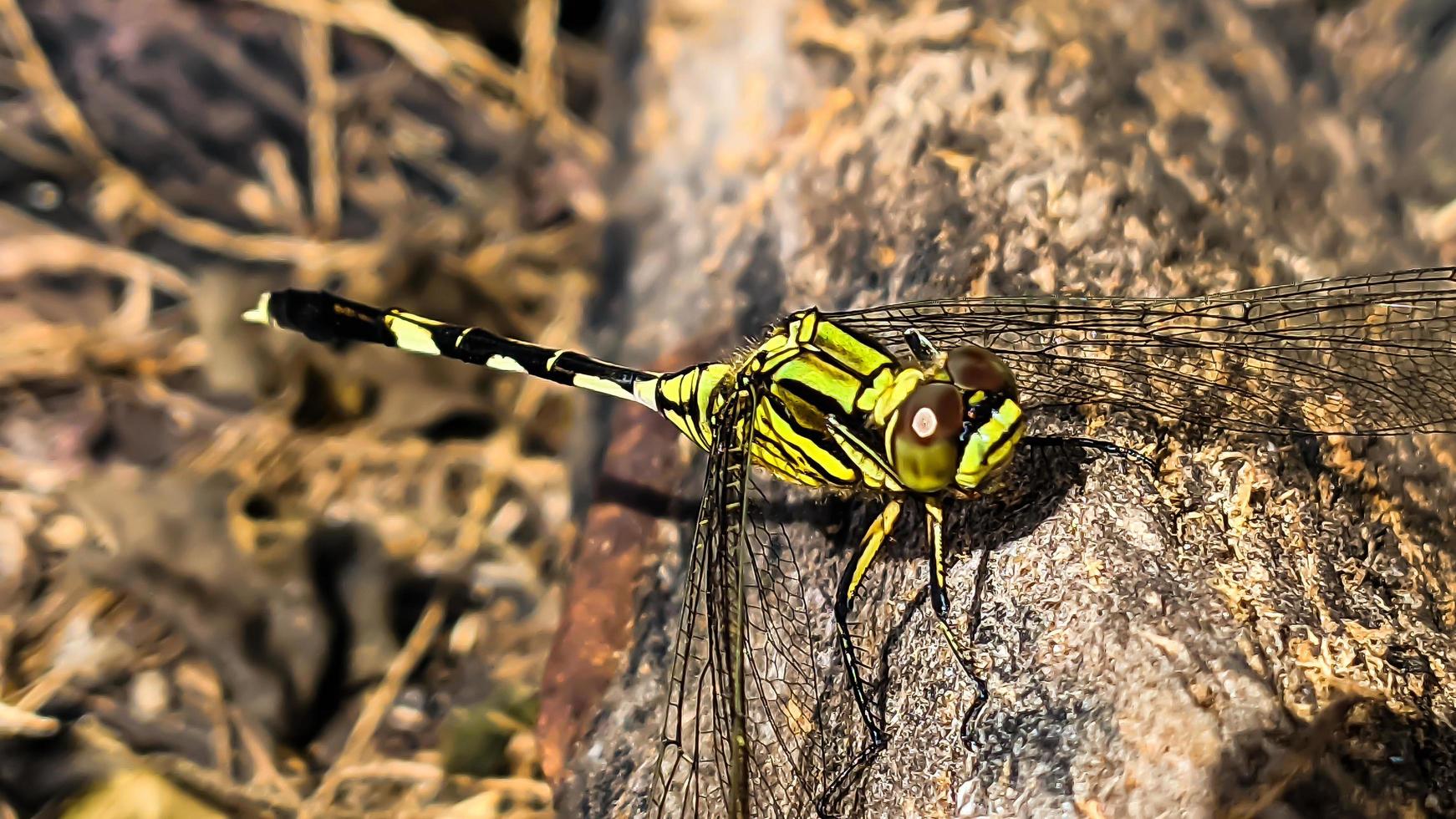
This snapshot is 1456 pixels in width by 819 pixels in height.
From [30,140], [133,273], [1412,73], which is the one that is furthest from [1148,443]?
[30,140]

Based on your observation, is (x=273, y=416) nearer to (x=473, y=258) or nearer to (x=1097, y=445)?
(x=473, y=258)

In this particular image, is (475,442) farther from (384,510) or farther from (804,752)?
(804,752)

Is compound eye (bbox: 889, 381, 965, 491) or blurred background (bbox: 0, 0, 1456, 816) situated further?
blurred background (bbox: 0, 0, 1456, 816)

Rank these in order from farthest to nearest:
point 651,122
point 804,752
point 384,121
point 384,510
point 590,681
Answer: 1. point 384,121
2. point 651,122
3. point 384,510
4. point 590,681
5. point 804,752

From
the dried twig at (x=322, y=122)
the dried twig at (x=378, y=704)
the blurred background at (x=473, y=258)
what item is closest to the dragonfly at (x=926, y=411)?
the blurred background at (x=473, y=258)

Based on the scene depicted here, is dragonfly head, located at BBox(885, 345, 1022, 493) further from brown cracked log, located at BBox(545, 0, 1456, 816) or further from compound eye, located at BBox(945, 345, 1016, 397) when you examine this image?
brown cracked log, located at BBox(545, 0, 1456, 816)

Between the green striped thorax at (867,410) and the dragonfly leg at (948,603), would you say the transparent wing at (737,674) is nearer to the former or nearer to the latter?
the green striped thorax at (867,410)

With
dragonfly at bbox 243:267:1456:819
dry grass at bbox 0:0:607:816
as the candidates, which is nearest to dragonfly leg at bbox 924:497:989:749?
dragonfly at bbox 243:267:1456:819
